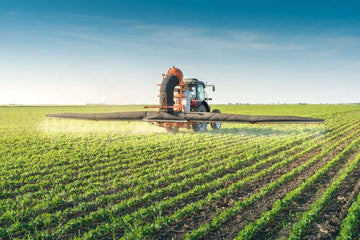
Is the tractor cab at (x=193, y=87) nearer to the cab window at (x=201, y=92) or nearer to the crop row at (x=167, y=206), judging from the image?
the cab window at (x=201, y=92)

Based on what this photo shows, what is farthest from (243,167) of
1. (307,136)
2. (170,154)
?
(307,136)

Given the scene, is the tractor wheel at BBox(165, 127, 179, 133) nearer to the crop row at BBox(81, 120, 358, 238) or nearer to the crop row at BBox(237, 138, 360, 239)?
the crop row at BBox(237, 138, 360, 239)

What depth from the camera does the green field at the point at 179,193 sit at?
16.5 ft

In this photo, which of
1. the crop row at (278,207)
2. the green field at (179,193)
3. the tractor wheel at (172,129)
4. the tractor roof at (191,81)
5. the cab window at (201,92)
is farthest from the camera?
the cab window at (201,92)

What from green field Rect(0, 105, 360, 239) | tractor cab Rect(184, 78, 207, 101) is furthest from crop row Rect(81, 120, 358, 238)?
tractor cab Rect(184, 78, 207, 101)

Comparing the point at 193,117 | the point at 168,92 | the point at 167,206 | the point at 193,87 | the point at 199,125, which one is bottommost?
the point at 167,206

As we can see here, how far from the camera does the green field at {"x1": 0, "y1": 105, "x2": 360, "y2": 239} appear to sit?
198 inches

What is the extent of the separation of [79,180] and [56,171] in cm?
127

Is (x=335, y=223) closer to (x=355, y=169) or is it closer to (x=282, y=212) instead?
(x=282, y=212)

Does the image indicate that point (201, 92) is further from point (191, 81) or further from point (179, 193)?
point (179, 193)

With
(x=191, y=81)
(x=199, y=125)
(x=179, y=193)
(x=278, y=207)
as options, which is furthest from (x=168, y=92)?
(x=278, y=207)

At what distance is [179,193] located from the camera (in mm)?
6801

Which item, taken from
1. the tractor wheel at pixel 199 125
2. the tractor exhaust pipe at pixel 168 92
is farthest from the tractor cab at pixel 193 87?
the tractor exhaust pipe at pixel 168 92

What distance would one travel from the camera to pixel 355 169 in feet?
29.2
